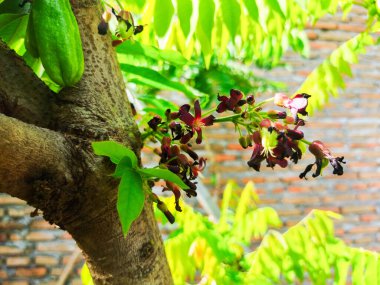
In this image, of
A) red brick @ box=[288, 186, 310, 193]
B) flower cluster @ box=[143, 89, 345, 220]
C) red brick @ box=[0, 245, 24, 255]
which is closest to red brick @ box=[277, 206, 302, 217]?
red brick @ box=[288, 186, 310, 193]

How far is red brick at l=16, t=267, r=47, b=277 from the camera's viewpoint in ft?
11.3

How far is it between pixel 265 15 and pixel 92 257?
61 cm

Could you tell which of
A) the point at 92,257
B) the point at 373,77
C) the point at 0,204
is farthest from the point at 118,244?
the point at 373,77

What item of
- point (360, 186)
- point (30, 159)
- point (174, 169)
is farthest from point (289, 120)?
point (360, 186)

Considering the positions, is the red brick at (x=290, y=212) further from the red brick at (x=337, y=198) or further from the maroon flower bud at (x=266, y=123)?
the maroon flower bud at (x=266, y=123)

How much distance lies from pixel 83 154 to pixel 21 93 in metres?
0.07

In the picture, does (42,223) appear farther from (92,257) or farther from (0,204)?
(92,257)

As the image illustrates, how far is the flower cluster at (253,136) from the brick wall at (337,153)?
322 centimetres

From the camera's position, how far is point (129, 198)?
A: 500 mm

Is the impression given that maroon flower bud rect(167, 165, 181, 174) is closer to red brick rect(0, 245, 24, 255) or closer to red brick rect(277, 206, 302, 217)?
red brick rect(0, 245, 24, 255)

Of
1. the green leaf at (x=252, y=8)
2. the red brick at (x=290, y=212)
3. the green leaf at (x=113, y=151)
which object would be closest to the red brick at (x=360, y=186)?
the red brick at (x=290, y=212)

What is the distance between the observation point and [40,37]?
552 mm

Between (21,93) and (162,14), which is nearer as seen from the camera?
(21,93)

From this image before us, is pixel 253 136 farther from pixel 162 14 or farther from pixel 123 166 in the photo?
pixel 162 14
